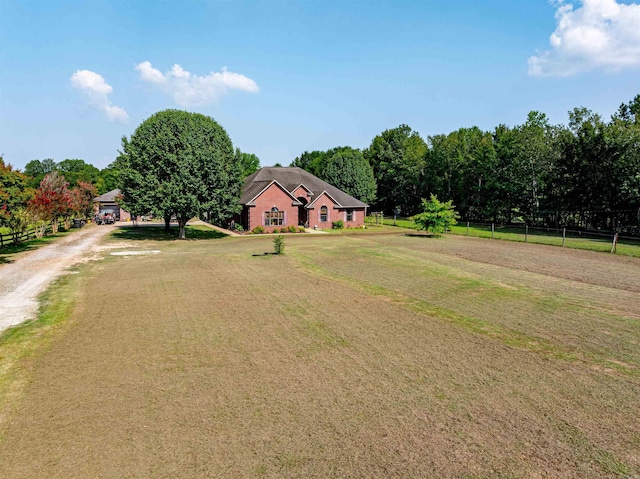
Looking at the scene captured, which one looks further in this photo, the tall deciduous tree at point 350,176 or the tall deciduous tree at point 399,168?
the tall deciduous tree at point 399,168

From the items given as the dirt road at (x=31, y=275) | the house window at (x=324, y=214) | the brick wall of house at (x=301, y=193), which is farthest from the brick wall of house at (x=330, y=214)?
the dirt road at (x=31, y=275)

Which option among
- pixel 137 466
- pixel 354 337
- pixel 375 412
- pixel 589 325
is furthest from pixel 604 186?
pixel 137 466

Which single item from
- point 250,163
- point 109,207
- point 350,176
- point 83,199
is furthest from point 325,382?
point 250,163

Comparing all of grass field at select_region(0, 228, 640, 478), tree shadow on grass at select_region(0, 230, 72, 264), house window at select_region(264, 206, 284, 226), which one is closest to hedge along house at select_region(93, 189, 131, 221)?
tree shadow on grass at select_region(0, 230, 72, 264)

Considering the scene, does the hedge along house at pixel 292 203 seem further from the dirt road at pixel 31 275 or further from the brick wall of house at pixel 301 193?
the dirt road at pixel 31 275

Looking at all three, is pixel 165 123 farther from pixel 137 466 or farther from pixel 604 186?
pixel 604 186
